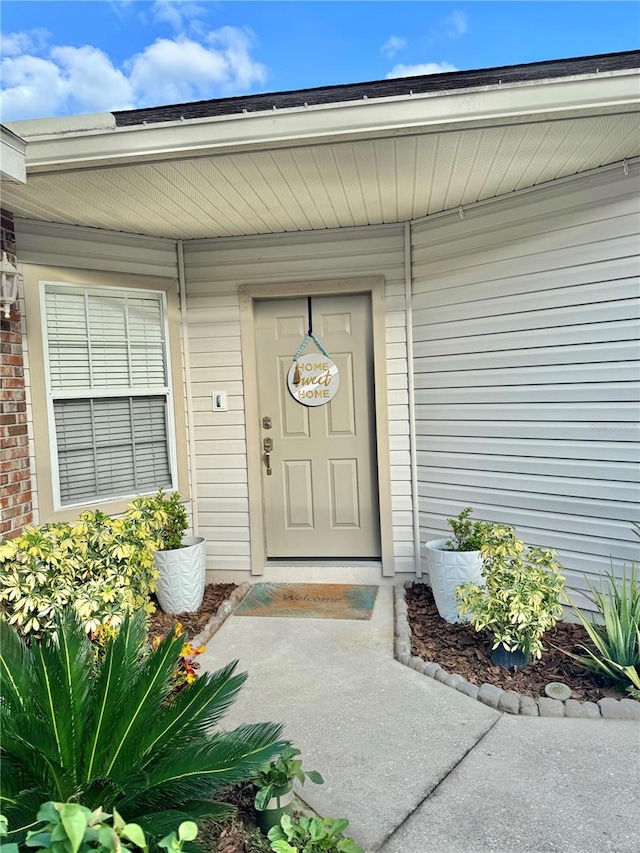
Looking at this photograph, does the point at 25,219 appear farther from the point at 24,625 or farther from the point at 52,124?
the point at 24,625

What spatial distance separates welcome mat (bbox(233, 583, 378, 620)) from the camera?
156 inches

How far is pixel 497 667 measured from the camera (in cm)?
302

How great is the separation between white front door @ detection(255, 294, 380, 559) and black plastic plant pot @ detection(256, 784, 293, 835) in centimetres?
276

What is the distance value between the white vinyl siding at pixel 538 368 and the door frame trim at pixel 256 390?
0.89 feet

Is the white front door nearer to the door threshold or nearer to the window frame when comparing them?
the door threshold

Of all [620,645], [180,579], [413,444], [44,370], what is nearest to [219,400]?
[44,370]

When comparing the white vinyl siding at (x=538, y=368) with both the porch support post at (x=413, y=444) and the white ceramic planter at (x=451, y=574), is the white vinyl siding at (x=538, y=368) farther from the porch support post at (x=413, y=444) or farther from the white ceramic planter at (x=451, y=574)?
the white ceramic planter at (x=451, y=574)

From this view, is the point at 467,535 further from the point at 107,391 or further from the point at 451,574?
the point at 107,391

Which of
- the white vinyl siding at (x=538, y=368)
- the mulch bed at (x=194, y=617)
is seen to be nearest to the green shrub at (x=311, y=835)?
the mulch bed at (x=194, y=617)

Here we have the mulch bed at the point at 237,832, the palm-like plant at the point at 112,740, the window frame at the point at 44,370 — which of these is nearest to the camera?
the palm-like plant at the point at 112,740

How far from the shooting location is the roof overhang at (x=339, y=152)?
2.63 metres

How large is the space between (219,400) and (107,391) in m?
0.84

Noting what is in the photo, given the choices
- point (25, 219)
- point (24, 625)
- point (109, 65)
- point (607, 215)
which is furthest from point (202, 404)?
point (109, 65)

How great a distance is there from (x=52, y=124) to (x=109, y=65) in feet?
12.0
